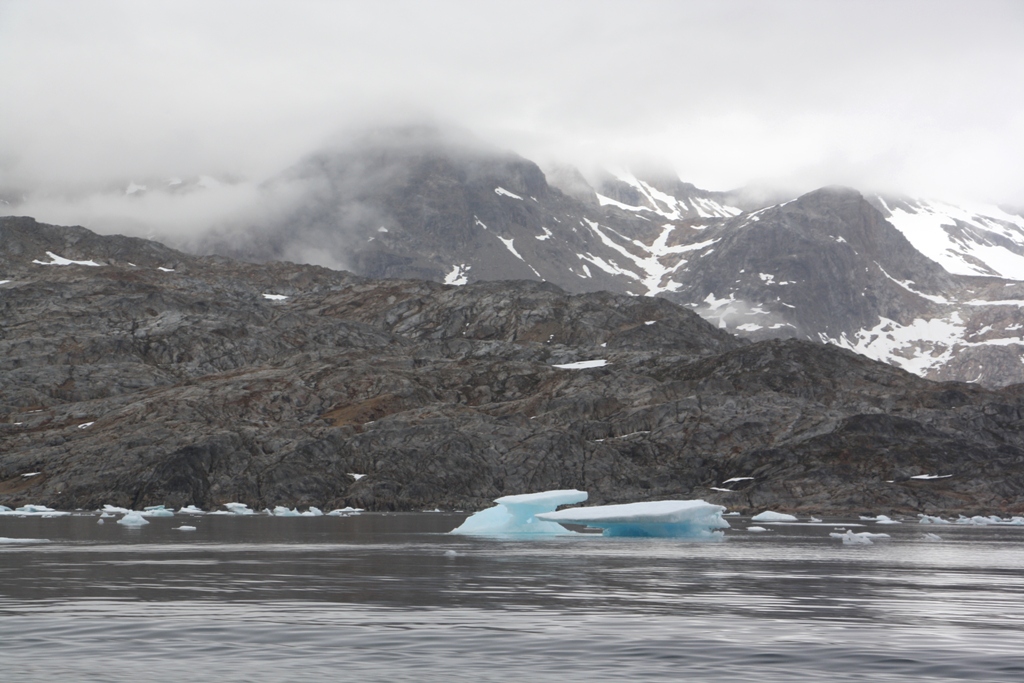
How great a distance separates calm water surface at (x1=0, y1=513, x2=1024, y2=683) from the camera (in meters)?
28.5

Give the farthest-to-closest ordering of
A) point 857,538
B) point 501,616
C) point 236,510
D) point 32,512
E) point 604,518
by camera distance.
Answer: point 236,510
point 32,512
point 857,538
point 604,518
point 501,616

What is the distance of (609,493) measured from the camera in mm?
181125

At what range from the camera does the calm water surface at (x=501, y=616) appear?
93.4 ft

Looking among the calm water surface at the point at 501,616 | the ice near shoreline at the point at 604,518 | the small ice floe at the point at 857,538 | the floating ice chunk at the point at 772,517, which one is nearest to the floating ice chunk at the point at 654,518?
the ice near shoreline at the point at 604,518

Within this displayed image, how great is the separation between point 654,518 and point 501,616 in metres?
57.5

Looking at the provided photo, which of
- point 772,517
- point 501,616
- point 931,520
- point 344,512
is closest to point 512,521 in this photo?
point 772,517

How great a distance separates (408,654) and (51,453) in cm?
18107

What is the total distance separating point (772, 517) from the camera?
479ft

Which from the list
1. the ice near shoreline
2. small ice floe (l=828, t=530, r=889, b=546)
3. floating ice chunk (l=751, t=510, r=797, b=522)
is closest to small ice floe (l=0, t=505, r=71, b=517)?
the ice near shoreline

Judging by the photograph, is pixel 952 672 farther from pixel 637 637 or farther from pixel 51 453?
pixel 51 453

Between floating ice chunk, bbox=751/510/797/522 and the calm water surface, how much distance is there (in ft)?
221

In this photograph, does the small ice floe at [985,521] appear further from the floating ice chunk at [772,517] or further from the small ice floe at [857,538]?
the small ice floe at [857,538]

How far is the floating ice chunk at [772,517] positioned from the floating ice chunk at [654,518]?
41778 millimetres

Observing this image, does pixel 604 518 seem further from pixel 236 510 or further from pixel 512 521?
pixel 236 510
